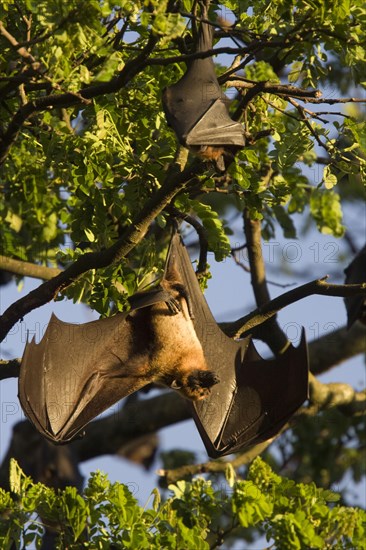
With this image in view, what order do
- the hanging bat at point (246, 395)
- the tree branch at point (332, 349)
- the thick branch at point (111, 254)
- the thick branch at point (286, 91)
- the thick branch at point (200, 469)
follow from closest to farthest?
1. the thick branch at point (111, 254)
2. the thick branch at point (286, 91)
3. the hanging bat at point (246, 395)
4. the thick branch at point (200, 469)
5. the tree branch at point (332, 349)

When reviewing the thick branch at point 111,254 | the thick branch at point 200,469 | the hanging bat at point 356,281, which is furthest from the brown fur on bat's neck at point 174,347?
the hanging bat at point 356,281

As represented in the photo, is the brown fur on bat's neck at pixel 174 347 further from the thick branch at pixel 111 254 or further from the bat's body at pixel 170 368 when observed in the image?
the thick branch at pixel 111 254

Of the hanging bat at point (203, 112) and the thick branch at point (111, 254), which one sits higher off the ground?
the hanging bat at point (203, 112)

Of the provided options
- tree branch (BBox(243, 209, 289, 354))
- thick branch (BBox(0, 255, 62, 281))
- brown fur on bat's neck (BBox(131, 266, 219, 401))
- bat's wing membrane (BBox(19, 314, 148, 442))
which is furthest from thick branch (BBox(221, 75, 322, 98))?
thick branch (BBox(0, 255, 62, 281))

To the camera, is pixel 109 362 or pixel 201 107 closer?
pixel 201 107

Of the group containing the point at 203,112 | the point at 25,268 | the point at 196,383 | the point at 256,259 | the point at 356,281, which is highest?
the point at 203,112

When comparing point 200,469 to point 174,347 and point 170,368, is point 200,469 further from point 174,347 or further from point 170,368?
point 174,347

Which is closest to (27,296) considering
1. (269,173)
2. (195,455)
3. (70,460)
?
(269,173)

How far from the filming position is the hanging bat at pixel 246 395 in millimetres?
7121

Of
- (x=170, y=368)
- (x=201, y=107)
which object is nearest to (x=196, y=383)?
(x=170, y=368)

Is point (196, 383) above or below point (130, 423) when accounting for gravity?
above

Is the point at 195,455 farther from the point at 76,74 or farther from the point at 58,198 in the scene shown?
the point at 76,74

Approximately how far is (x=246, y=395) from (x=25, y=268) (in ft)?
6.03

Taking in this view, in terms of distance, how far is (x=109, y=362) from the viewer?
687 cm
